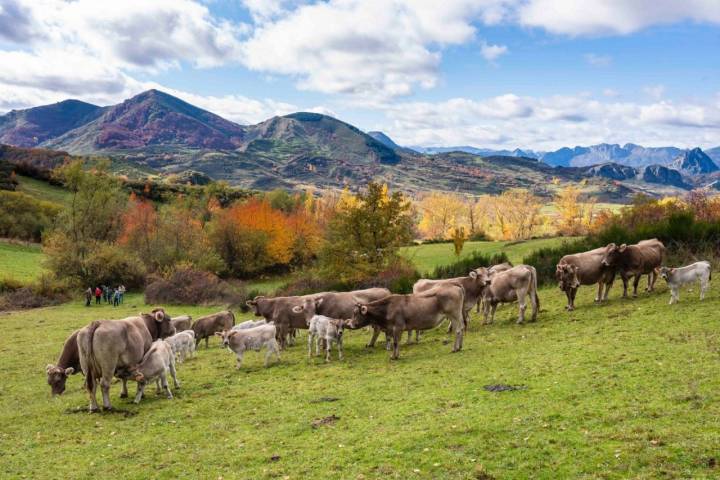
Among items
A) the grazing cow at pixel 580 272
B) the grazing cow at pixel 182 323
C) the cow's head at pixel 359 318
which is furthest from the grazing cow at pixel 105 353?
the grazing cow at pixel 580 272

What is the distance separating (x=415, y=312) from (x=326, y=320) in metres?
3.70

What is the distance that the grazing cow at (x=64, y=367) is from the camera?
15.4 metres

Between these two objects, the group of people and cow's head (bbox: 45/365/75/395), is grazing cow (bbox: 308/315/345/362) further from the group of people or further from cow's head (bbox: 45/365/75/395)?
the group of people

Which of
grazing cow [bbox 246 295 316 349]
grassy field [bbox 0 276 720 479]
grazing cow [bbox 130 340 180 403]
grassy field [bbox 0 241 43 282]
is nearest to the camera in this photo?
grassy field [bbox 0 276 720 479]

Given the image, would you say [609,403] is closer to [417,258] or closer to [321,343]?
[321,343]

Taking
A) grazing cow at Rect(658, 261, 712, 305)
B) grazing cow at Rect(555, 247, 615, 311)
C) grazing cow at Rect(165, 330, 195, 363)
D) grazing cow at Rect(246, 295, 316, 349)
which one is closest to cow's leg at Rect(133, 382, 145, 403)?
grazing cow at Rect(165, 330, 195, 363)

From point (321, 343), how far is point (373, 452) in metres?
11.9

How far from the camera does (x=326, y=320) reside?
65.1 feet

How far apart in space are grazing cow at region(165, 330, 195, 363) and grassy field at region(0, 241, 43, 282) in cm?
4003

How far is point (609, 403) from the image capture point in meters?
10.8

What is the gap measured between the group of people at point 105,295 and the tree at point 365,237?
1942 cm

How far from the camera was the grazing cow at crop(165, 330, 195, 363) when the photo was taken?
2084 centimetres

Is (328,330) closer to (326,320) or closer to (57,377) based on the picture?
(326,320)

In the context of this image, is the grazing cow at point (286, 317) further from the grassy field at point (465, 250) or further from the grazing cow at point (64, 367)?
the grassy field at point (465, 250)
